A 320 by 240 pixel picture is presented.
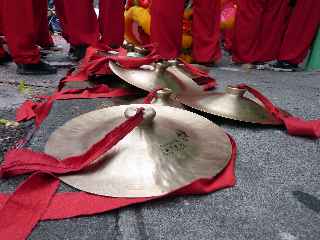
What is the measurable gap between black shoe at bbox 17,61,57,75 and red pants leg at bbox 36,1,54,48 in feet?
1.23

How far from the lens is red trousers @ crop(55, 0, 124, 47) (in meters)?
1.79

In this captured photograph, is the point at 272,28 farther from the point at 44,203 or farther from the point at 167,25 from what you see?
the point at 44,203

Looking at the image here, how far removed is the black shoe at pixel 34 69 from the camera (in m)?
1.57

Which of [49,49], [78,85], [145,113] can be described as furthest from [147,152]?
[49,49]

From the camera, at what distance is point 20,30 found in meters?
1.54

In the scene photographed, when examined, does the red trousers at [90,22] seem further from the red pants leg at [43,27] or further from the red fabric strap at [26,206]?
the red fabric strap at [26,206]

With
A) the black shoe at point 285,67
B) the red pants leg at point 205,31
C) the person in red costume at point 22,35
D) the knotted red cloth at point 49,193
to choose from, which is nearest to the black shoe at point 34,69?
the person in red costume at point 22,35

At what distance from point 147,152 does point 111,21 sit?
1442mm

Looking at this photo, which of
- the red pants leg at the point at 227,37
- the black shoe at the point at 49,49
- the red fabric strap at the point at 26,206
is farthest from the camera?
the red pants leg at the point at 227,37

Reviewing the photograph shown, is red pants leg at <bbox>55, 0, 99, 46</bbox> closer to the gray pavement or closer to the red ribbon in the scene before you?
the red ribbon

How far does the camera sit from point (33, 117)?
102 cm

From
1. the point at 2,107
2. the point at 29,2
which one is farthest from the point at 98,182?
the point at 29,2

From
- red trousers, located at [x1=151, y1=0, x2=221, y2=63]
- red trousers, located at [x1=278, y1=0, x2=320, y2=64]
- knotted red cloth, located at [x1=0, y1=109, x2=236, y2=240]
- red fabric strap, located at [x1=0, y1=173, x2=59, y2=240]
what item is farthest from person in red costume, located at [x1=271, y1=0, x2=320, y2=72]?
red fabric strap, located at [x1=0, y1=173, x2=59, y2=240]

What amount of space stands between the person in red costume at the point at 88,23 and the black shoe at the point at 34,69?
0.27 meters
